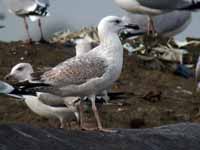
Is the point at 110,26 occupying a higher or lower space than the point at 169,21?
higher

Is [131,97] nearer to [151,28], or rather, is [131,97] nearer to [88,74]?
[88,74]

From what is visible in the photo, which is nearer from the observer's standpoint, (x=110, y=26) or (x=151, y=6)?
(x=110, y=26)

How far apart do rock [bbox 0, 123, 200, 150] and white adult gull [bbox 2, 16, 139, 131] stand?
55 centimetres

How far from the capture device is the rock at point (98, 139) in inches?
208

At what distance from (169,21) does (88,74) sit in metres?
7.64

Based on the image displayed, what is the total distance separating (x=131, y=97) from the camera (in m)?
9.67

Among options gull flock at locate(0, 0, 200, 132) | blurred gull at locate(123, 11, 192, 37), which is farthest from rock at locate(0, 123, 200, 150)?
blurred gull at locate(123, 11, 192, 37)

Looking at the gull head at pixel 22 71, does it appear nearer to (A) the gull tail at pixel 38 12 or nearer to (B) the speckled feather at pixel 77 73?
(B) the speckled feather at pixel 77 73

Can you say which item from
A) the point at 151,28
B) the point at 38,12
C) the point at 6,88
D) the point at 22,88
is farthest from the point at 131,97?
the point at 151,28

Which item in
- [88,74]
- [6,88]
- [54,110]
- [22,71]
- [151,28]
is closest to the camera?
[88,74]

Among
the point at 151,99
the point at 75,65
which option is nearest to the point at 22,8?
the point at 151,99

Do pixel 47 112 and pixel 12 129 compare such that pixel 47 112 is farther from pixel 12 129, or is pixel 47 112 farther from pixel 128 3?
pixel 128 3

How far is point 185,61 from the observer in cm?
1226

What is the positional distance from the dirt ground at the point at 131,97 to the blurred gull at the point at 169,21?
7.21ft
